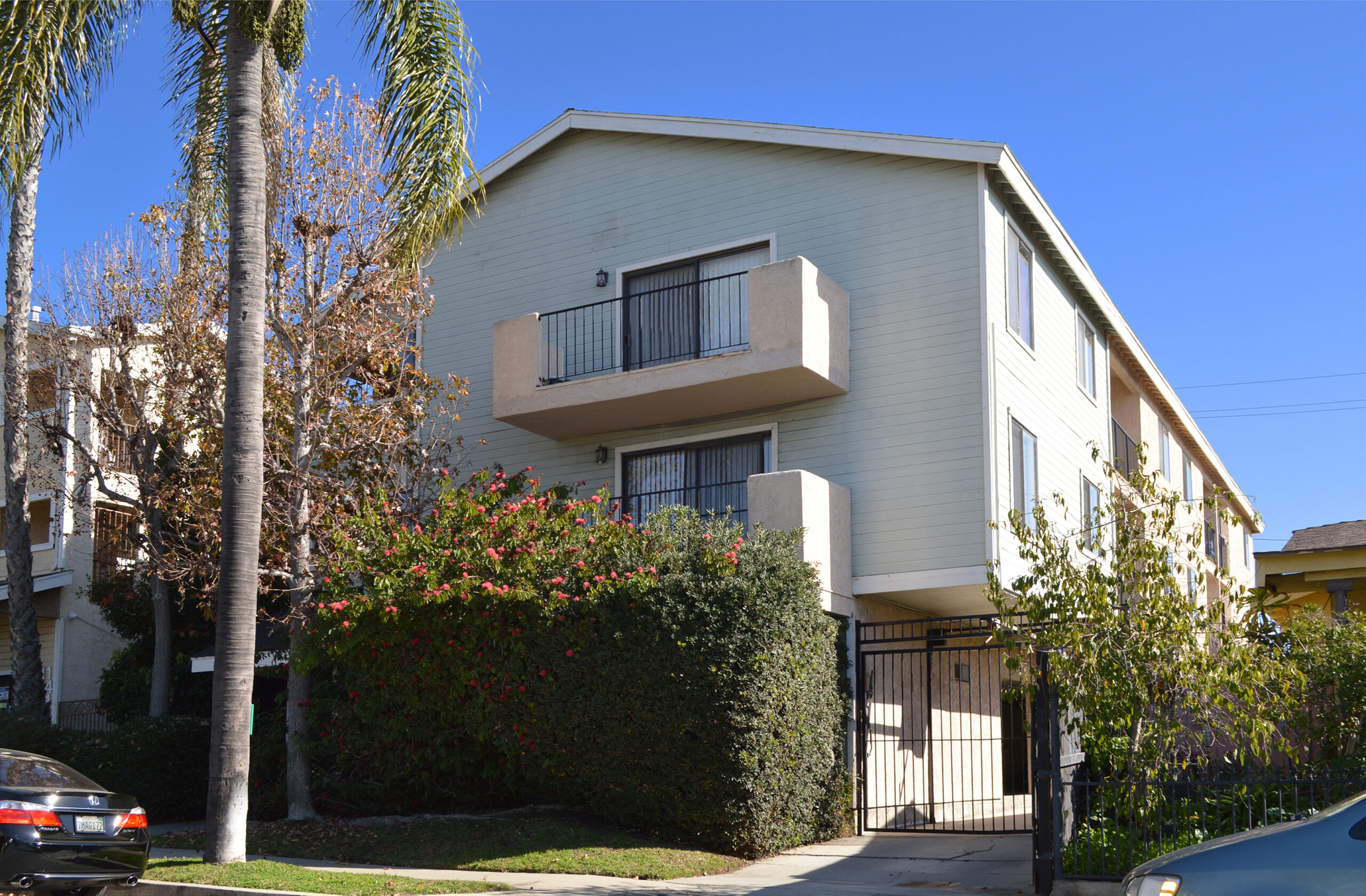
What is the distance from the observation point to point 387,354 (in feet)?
52.5

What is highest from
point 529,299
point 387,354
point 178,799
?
point 529,299

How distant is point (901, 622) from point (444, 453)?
754 centimetres

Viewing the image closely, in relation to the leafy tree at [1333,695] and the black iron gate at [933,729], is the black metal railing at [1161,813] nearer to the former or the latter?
the leafy tree at [1333,695]

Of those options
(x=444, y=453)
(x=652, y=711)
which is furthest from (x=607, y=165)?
(x=652, y=711)

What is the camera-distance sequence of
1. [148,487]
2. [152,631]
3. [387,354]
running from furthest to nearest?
[152,631] < [148,487] < [387,354]

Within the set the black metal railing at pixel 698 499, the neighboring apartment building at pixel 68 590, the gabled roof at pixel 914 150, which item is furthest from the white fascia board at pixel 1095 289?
the neighboring apartment building at pixel 68 590

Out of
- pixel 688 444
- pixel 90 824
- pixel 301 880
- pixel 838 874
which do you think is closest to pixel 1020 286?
pixel 688 444

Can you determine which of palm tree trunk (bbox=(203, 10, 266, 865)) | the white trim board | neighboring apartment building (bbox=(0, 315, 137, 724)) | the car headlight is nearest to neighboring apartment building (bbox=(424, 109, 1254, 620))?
the white trim board

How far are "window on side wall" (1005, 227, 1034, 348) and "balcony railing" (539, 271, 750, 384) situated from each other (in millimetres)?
3620

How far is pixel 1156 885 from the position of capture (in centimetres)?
544

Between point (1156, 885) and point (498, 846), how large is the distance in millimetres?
8190

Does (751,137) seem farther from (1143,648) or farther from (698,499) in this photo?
(1143,648)

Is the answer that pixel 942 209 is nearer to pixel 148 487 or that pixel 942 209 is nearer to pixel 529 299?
pixel 529 299

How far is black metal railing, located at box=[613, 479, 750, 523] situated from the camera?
1677 cm
